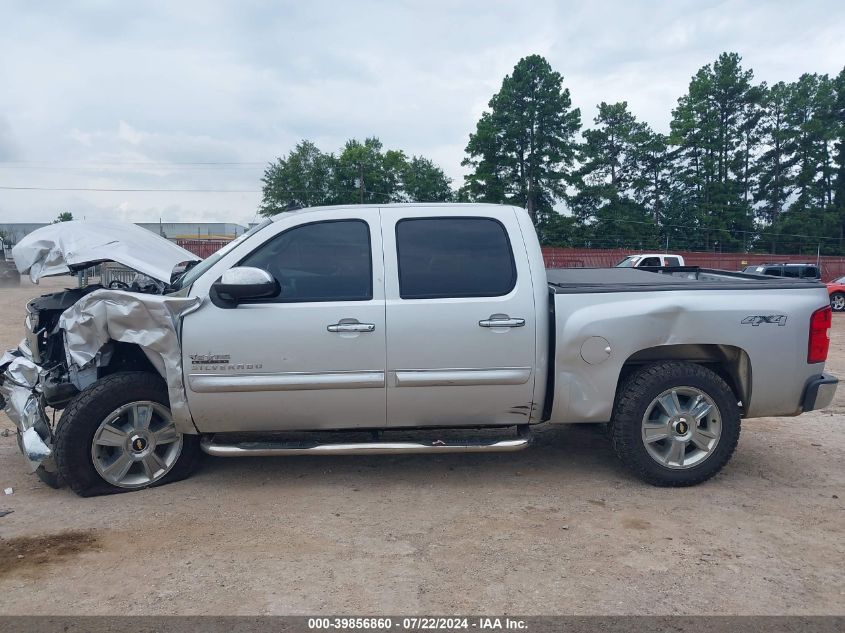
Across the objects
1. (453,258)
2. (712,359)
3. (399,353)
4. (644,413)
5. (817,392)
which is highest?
(453,258)

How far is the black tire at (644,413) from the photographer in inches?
174

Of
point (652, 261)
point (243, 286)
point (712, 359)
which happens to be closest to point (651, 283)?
point (712, 359)

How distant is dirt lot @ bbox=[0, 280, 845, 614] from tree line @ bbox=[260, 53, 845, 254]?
4185 centimetres

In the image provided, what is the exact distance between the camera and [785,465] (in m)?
5.03

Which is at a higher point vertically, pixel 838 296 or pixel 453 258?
pixel 453 258

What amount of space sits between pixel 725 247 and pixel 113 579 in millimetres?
51662

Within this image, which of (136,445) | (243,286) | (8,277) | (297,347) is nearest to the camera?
(243,286)

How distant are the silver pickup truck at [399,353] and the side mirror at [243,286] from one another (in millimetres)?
12

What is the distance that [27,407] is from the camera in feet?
14.8

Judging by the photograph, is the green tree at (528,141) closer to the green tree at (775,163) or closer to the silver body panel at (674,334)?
the green tree at (775,163)

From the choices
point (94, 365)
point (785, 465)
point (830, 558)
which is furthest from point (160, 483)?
point (785, 465)

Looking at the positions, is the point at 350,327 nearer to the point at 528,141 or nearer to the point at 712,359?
the point at 712,359

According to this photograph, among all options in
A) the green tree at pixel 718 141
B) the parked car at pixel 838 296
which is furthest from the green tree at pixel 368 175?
the parked car at pixel 838 296

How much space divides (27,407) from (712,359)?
4.67m
